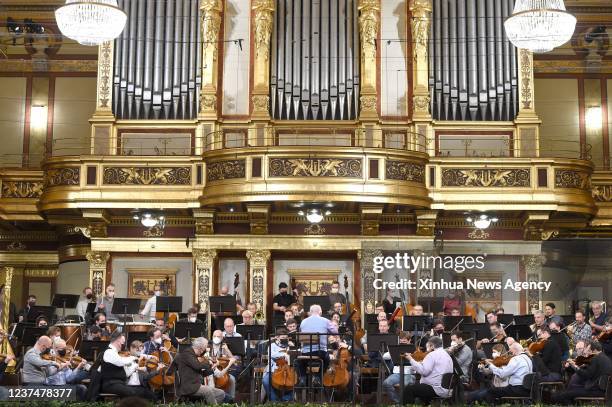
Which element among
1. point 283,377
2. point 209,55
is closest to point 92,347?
point 283,377

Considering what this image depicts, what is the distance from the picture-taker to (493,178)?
20312 millimetres

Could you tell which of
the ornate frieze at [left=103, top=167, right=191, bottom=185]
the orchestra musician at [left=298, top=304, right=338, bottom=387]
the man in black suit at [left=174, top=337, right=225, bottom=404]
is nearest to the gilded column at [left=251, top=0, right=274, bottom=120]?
the ornate frieze at [left=103, top=167, right=191, bottom=185]

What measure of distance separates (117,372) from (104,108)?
8846mm

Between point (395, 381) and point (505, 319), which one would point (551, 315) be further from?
point (395, 381)

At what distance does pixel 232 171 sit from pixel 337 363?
255 inches

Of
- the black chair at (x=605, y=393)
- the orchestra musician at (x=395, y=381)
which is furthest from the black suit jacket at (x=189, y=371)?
the black chair at (x=605, y=393)

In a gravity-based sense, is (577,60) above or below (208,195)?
above

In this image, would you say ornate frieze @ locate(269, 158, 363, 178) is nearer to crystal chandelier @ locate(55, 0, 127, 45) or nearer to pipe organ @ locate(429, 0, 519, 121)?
pipe organ @ locate(429, 0, 519, 121)

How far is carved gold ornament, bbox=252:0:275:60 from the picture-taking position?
21.0 meters

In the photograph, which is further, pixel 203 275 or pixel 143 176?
pixel 203 275

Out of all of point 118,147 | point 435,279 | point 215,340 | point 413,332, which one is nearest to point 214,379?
point 215,340

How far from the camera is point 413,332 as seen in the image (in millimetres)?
15672

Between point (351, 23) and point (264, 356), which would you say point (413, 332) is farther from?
point (351, 23)

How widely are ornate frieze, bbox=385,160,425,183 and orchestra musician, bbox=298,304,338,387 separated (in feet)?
17.3
